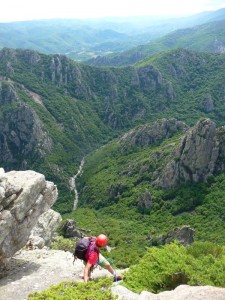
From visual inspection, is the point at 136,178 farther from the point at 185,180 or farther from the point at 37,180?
the point at 37,180

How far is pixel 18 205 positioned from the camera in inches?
1415

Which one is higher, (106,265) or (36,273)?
(106,265)

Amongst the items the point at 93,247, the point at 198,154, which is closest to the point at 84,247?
the point at 93,247

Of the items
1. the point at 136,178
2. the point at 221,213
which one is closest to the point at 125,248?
the point at 221,213

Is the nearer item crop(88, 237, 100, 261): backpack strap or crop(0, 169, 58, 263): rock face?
crop(88, 237, 100, 261): backpack strap

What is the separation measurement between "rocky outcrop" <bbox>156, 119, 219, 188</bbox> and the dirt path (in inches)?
4832

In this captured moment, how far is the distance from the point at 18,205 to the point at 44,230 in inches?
1071

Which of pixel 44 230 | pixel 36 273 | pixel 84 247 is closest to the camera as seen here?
pixel 84 247

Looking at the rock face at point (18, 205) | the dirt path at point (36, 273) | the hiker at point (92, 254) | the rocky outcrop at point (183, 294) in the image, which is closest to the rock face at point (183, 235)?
the dirt path at point (36, 273)

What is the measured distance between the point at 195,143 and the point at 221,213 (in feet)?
104

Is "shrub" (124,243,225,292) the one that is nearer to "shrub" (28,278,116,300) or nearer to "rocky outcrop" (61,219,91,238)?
"shrub" (28,278,116,300)

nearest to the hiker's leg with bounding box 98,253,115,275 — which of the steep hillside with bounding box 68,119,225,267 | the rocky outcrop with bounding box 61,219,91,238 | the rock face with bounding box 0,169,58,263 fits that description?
the rock face with bounding box 0,169,58,263

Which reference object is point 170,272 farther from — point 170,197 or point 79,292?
point 170,197

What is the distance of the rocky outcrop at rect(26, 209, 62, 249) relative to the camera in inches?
2078
